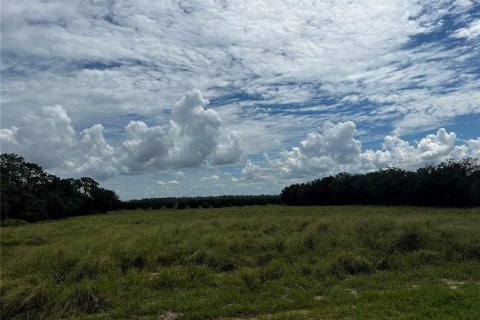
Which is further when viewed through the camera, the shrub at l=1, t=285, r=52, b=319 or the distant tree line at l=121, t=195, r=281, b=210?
the distant tree line at l=121, t=195, r=281, b=210

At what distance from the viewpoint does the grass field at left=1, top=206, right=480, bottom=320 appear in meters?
9.80

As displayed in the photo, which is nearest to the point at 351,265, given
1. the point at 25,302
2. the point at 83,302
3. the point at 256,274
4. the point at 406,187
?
the point at 256,274

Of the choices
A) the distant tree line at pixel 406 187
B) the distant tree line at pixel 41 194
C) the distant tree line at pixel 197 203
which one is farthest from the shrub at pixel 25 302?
the distant tree line at pixel 197 203

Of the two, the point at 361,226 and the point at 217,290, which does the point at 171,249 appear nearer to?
the point at 217,290

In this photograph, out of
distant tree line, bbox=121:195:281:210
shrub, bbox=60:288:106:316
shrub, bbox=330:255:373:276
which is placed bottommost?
shrub, bbox=60:288:106:316

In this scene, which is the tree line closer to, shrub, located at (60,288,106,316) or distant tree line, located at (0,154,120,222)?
distant tree line, located at (0,154,120,222)

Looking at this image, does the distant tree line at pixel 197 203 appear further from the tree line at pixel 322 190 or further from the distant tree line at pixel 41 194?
the distant tree line at pixel 41 194

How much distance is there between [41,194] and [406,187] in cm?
6436

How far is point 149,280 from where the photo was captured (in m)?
12.4

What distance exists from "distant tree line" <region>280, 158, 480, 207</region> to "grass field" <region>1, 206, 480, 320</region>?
177 ft

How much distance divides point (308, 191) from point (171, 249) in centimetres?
9109

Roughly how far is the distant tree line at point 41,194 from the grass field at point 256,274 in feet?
159

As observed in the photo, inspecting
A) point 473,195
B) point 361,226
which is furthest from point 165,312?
point 473,195

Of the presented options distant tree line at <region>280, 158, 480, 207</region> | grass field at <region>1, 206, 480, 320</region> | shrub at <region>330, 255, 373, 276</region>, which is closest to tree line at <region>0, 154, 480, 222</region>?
distant tree line at <region>280, 158, 480, 207</region>
